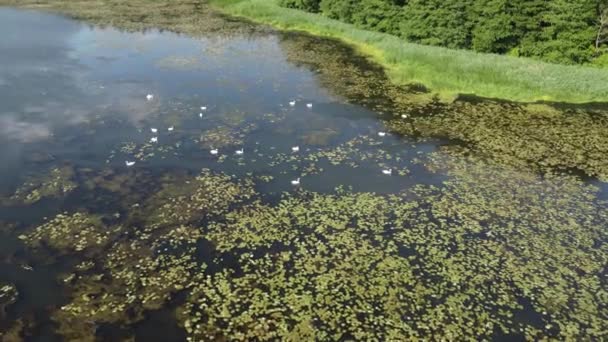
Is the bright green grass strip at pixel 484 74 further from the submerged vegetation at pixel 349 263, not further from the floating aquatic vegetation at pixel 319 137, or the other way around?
the submerged vegetation at pixel 349 263

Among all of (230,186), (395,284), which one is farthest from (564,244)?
(230,186)

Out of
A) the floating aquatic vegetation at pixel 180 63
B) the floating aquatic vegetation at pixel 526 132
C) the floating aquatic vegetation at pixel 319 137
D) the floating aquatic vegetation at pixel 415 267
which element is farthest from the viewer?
the floating aquatic vegetation at pixel 180 63

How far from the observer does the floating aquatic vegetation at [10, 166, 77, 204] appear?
15836 mm

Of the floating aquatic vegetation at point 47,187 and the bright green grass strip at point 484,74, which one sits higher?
the bright green grass strip at point 484,74

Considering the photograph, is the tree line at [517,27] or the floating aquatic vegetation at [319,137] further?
the tree line at [517,27]

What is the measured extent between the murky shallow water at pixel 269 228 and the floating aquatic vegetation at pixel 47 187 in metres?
0.08

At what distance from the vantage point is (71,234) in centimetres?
1416

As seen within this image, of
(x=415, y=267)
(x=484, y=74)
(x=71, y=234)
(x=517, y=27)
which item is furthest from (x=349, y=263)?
(x=517, y=27)

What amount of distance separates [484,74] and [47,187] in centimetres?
2267

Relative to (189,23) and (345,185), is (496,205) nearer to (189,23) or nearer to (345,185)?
(345,185)

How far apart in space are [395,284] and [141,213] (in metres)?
7.41

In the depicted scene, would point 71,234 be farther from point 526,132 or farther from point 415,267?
point 526,132

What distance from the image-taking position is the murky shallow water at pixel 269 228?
38.0 feet

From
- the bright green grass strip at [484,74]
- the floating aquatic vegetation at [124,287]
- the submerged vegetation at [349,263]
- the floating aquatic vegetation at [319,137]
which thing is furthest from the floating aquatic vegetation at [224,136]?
the bright green grass strip at [484,74]
